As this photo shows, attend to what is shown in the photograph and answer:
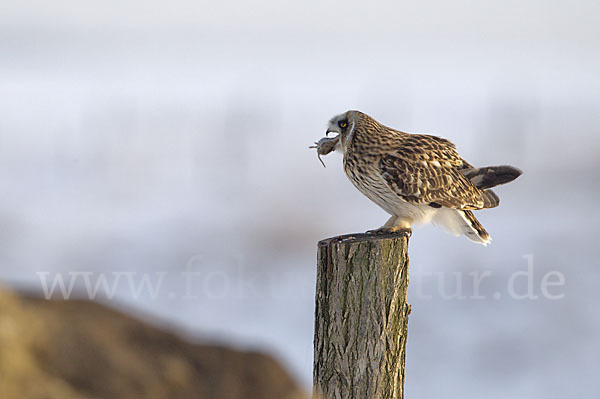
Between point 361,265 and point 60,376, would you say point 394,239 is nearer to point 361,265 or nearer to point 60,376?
point 361,265

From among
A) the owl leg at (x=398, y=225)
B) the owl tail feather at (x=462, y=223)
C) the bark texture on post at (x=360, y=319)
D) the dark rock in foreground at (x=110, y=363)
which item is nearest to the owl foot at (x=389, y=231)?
the owl leg at (x=398, y=225)

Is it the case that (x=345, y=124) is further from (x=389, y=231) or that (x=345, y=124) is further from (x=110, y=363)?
(x=110, y=363)

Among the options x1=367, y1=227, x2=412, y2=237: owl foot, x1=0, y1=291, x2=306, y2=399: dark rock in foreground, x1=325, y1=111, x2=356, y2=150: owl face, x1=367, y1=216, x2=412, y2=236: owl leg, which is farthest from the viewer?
x1=0, y1=291, x2=306, y2=399: dark rock in foreground

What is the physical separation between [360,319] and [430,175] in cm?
157

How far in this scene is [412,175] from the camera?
16.7 feet

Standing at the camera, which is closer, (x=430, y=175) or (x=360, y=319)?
(x=360, y=319)

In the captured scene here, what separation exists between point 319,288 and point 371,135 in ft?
5.26

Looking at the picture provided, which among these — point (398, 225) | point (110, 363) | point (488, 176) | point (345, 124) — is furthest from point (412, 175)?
point (110, 363)

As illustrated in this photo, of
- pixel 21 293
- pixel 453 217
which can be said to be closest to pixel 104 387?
pixel 21 293

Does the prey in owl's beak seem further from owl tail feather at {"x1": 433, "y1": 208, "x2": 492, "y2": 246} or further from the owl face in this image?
owl tail feather at {"x1": 433, "y1": 208, "x2": 492, "y2": 246}

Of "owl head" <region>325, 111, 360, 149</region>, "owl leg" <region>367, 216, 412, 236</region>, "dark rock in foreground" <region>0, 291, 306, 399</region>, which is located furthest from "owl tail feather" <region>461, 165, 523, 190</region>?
"dark rock in foreground" <region>0, 291, 306, 399</region>

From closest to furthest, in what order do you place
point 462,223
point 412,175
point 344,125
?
1. point 412,175
2. point 344,125
3. point 462,223

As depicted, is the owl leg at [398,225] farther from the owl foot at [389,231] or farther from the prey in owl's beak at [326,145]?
the prey in owl's beak at [326,145]

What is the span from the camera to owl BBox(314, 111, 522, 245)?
16.8ft
